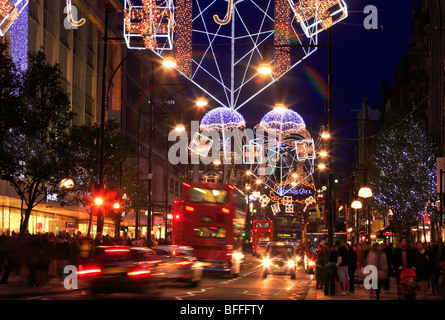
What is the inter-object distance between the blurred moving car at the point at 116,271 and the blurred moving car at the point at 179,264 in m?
2.88

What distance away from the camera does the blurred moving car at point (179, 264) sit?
83.6 ft

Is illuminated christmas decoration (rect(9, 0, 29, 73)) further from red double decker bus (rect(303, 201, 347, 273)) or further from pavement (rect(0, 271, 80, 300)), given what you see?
red double decker bus (rect(303, 201, 347, 273))

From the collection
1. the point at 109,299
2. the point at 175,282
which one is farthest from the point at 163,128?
the point at 109,299

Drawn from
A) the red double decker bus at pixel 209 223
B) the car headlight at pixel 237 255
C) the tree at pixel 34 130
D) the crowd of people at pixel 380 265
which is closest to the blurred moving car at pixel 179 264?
the crowd of people at pixel 380 265

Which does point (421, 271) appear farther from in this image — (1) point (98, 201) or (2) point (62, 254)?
(1) point (98, 201)

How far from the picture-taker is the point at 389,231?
2936 inches

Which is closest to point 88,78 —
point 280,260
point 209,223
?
point 280,260

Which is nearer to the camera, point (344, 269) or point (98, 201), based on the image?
point (344, 269)

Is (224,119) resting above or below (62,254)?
above

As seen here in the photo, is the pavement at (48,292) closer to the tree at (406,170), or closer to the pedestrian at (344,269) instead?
the pedestrian at (344,269)

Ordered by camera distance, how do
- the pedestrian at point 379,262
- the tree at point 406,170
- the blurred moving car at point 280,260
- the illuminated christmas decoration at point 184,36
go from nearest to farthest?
the pedestrian at point 379,262
the illuminated christmas decoration at point 184,36
the blurred moving car at point 280,260
the tree at point 406,170

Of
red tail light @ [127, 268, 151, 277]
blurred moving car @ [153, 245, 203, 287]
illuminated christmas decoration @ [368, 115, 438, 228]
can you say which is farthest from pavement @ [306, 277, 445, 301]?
illuminated christmas decoration @ [368, 115, 438, 228]

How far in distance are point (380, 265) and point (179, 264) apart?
6.69 meters

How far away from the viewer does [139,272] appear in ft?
70.1
